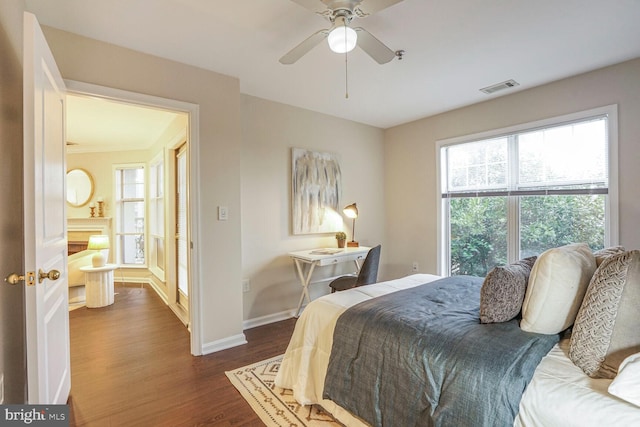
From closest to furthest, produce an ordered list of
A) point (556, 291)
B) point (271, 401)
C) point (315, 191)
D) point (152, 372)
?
point (556, 291), point (271, 401), point (152, 372), point (315, 191)

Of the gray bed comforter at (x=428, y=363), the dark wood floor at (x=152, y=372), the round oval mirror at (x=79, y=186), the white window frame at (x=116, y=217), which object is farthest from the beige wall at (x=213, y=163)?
the round oval mirror at (x=79, y=186)

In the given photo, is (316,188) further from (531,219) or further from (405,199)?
(531,219)

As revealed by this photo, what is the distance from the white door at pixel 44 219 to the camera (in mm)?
1261

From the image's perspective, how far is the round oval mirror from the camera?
5.34 metres

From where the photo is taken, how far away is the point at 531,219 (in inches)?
128

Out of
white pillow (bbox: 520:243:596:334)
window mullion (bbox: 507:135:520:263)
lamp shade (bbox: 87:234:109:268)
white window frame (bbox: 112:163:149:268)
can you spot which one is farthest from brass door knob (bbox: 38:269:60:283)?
white window frame (bbox: 112:163:149:268)

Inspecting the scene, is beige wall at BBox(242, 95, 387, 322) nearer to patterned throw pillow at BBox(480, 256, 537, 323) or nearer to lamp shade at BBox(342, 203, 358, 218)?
lamp shade at BBox(342, 203, 358, 218)

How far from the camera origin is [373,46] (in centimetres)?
185

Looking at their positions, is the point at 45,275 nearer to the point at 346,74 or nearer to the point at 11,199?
the point at 11,199

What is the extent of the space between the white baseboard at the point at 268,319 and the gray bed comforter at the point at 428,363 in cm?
181

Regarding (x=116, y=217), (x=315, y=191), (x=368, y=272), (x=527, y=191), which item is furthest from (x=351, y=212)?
(x=116, y=217)

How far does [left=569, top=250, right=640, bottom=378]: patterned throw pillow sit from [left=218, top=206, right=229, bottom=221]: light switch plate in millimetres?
2497

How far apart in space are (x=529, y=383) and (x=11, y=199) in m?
2.51

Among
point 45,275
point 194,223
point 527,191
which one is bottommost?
point 45,275
